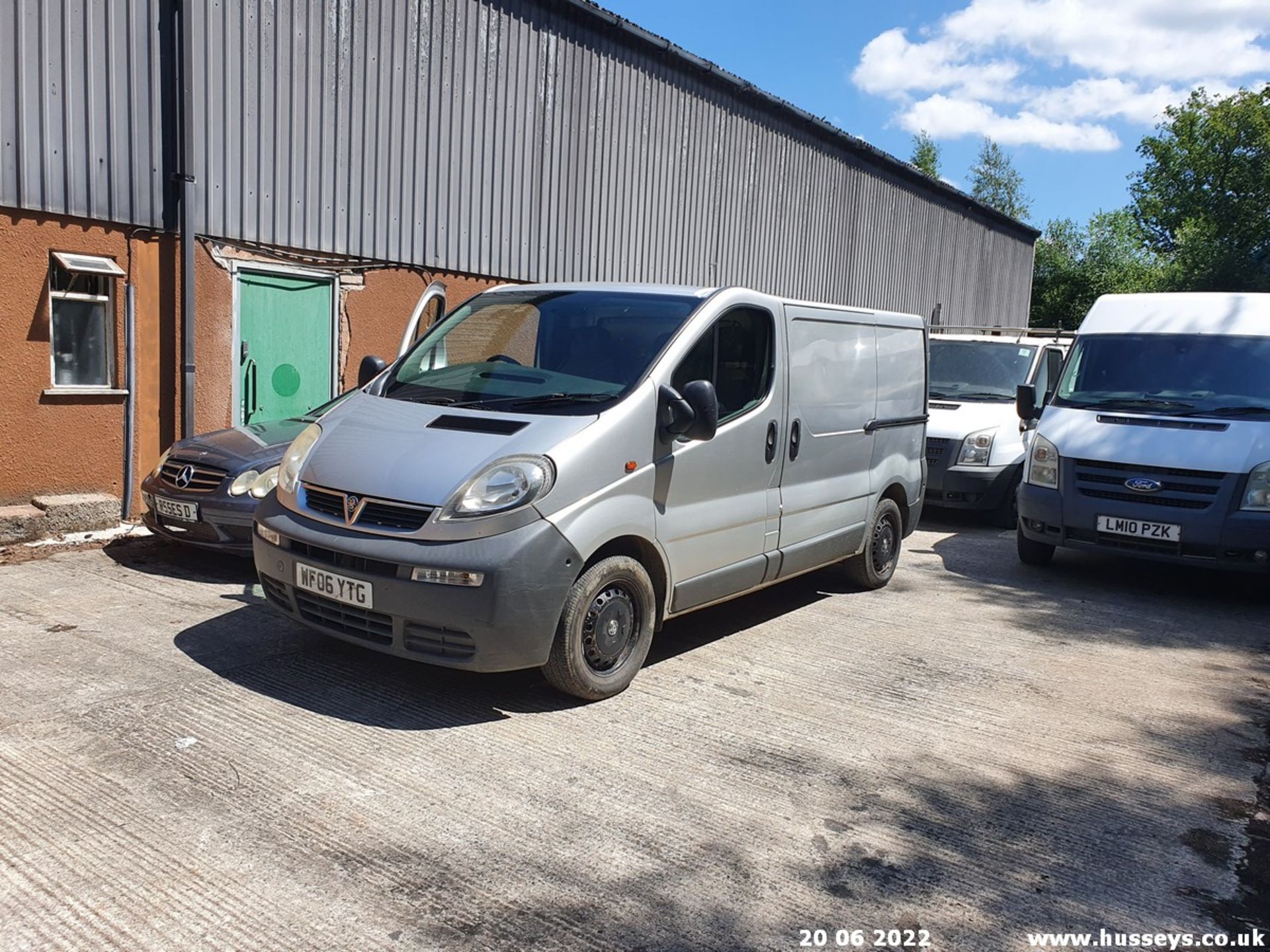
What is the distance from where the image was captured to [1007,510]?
1108 centimetres

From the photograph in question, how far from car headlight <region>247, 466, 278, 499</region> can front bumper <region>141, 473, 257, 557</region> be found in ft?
0.19

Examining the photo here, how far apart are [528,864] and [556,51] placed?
1142cm

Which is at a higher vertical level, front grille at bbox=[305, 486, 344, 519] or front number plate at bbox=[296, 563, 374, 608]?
front grille at bbox=[305, 486, 344, 519]

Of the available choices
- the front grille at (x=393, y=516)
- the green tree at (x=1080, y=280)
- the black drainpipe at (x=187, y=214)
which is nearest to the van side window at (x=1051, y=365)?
the black drainpipe at (x=187, y=214)

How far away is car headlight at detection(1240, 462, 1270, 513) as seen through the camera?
23.3ft

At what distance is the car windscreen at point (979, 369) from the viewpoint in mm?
11555

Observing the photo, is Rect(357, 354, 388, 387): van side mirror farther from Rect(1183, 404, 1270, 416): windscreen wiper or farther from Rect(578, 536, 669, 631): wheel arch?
Rect(1183, 404, 1270, 416): windscreen wiper

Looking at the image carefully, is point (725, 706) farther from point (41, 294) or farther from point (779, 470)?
point (41, 294)

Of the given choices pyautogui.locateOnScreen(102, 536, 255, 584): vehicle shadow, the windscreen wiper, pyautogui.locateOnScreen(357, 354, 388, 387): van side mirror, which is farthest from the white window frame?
the windscreen wiper

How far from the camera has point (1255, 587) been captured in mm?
8289

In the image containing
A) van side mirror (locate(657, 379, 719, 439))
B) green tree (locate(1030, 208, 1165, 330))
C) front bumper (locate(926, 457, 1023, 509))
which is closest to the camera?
van side mirror (locate(657, 379, 719, 439))

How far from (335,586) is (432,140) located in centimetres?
797

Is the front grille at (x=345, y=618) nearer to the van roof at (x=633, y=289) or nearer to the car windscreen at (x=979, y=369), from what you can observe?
the van roof at (x=633, y=289)

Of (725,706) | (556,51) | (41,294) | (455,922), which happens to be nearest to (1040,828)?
(725,706)
